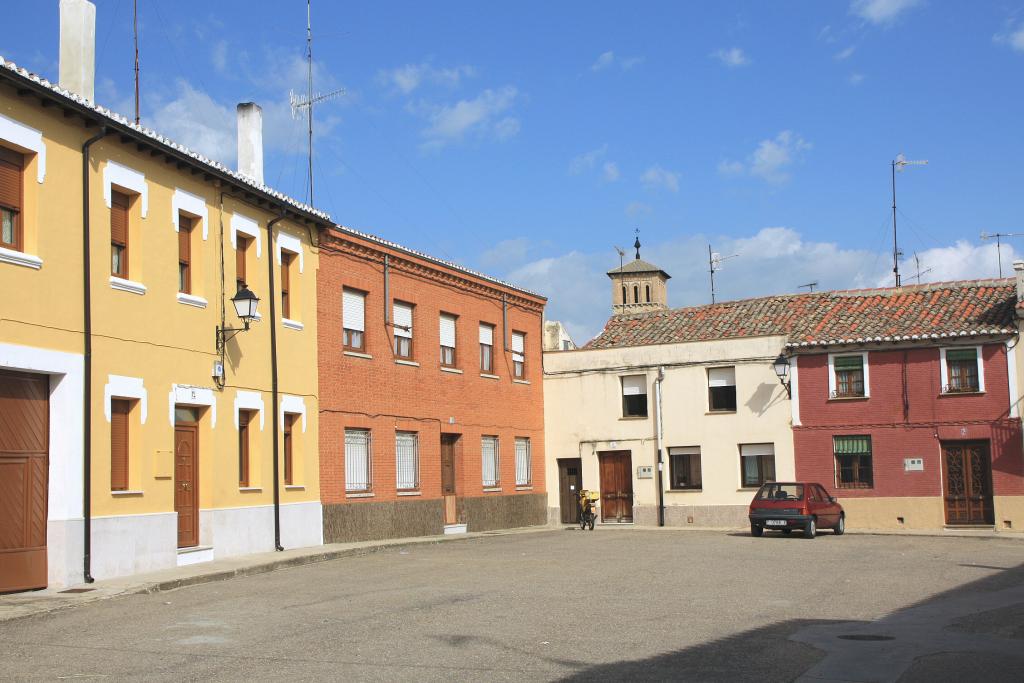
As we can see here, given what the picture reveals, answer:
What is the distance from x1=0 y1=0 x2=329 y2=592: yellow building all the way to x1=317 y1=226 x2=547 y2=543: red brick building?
1.20m

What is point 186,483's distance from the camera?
20.7m

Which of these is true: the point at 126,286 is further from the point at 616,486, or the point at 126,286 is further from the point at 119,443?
the point at 616,486

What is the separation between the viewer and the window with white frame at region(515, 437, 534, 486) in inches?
1391

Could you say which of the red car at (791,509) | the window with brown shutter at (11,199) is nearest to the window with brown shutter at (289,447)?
the window with brown shutter at (11,199)

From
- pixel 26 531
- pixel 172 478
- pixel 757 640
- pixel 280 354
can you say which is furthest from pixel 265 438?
pixel 757 640

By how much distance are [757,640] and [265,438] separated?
13.8m

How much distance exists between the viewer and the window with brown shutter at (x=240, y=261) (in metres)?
22.3

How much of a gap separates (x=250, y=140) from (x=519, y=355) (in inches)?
533

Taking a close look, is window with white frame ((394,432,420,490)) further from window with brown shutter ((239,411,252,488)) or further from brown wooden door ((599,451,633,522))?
brown wooden door ((599,451,633,522))

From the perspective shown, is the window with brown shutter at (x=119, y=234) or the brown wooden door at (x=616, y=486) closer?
the window with brown shutter at (x=119, y=234)

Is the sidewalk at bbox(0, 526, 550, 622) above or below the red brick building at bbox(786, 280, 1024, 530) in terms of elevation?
below

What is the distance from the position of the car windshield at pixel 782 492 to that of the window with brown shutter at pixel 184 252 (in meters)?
15.8

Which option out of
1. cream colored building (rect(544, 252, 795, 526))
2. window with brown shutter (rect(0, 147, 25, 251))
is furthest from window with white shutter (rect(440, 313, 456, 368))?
window with brown shutter (rect(0, 147, 25, 251))

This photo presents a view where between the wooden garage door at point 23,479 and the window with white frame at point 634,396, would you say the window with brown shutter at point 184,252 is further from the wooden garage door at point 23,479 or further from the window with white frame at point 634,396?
the window with white frame at point 634,396
